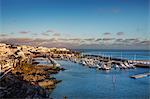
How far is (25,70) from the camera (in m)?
13.3

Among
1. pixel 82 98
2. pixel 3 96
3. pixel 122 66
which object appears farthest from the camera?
pixel 122 66

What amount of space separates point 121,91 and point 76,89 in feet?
5.57

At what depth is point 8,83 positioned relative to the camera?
8570 mm

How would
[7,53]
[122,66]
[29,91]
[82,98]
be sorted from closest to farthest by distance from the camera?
[29,91]
[82,98]
[7,53]
[122,66]

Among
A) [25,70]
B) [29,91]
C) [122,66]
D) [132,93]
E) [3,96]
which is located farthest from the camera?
[122,66]

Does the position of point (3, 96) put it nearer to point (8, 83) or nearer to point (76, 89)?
point (8, 83)

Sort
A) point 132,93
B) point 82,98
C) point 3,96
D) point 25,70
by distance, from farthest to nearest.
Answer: point 25,70, point 132,93, point 82,98, point 3,96

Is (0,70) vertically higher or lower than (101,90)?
higher

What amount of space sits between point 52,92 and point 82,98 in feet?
3.68

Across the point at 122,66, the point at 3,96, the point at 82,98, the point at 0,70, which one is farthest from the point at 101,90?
the point at 122,66

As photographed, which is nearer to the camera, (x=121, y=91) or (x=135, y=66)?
(x=121, y=91)

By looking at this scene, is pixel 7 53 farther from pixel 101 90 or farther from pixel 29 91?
pixel 29 91

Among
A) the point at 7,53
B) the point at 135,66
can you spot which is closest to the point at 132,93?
the point at 7,53

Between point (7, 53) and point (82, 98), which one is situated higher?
point (7, 53)
